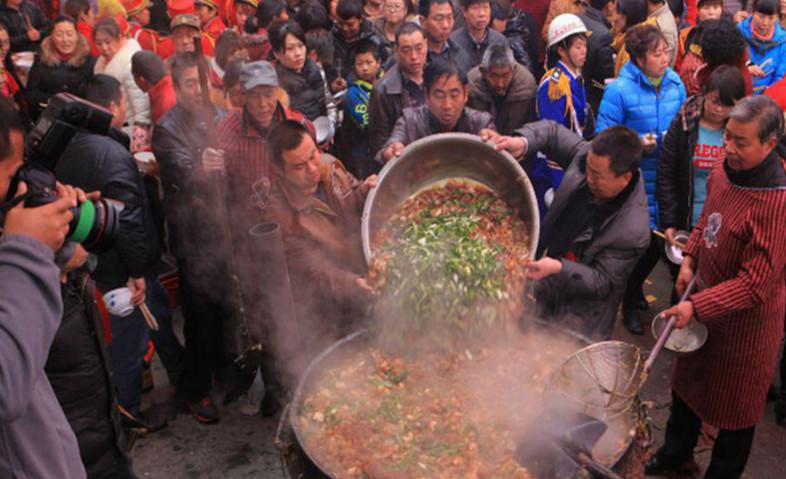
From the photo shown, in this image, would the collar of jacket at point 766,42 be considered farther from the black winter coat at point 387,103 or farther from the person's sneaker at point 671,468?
the person's sneaker at point 671,468

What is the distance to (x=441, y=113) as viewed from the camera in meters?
4.83

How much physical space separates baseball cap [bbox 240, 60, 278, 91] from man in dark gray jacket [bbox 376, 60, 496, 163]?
96 cm

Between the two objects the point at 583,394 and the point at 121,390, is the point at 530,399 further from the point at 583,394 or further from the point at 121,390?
the point at 121,390

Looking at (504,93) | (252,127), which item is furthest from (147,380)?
(504,93)

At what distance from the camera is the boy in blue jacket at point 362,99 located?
20.9ft

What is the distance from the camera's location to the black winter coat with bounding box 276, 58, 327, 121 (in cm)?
626

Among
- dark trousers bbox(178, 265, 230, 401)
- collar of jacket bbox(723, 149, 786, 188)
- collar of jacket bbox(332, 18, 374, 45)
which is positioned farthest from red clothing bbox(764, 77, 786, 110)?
dark trousers bbox(178, 265, 230, 401)

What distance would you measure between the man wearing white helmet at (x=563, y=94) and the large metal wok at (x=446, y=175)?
166 cm

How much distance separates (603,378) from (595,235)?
115 centimetres

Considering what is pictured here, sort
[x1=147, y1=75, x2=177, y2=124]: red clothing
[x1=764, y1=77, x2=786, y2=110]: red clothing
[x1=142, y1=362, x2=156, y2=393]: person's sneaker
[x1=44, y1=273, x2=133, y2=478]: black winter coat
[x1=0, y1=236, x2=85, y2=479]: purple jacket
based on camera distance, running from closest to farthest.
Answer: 1. [x1=0, y1=236, x2=85, y2=479]: purple jacket
2. [x1=44, y1=273, x2=133, y2=478]: black winter coat
3. [x1=142, y1=362, x2=156, y2=393]: person's sneaker
4. [x1=764, y1=77, x2=786, y2=110]: red clothing
5. [x1=147, y1=75, x2=177, y2=124]: red clothing

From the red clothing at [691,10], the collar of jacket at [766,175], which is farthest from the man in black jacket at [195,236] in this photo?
the red clothing at [691,10]

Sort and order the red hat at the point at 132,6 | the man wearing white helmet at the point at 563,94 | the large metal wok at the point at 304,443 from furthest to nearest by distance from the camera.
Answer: the red hat at the point at 132,6 < the man wearing white helmet at the point at 563,94 < the large metal wok at the point at 304,443

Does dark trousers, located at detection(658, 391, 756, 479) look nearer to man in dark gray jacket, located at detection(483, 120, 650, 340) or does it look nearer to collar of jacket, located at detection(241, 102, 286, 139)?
man in dark gray jacket, located at detection(483, 120, 650, 340)

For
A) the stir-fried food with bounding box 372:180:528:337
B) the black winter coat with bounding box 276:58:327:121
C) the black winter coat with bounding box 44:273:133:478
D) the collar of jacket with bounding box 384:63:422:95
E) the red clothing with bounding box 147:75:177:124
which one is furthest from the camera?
the black winter coat with bounding box 276:58:327:121
